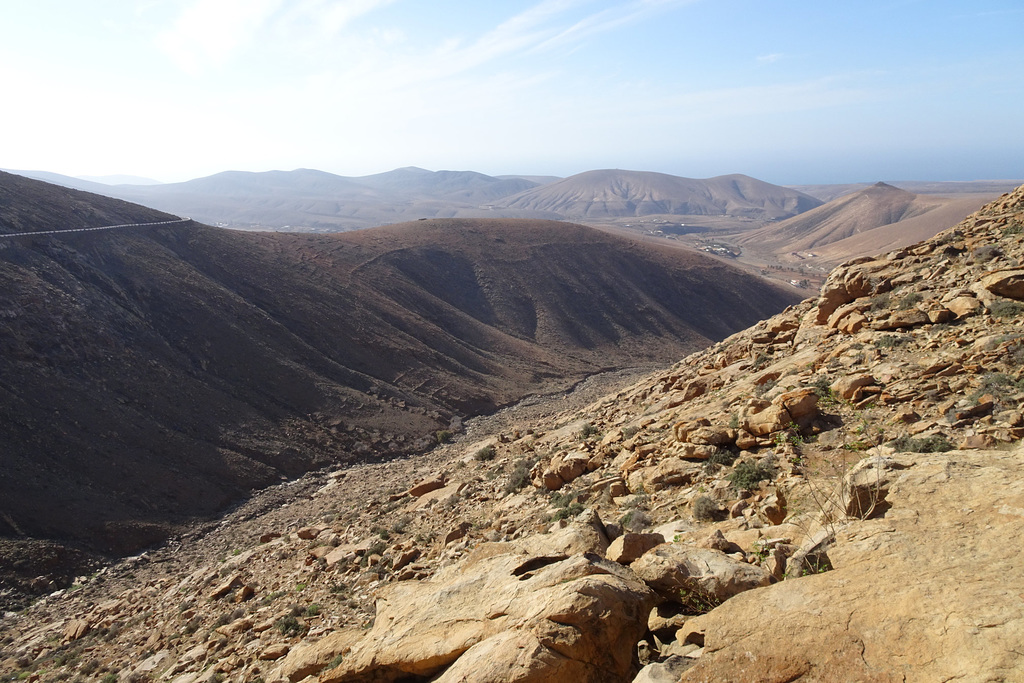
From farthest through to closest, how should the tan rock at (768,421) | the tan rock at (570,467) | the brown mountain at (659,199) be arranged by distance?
the brown mountain at (659,199) < the tan rock at (570,467) < the tan rock at (768,421)

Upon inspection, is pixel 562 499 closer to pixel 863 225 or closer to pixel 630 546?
pixel 630 546

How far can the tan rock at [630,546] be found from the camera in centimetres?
549

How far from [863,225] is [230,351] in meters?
112

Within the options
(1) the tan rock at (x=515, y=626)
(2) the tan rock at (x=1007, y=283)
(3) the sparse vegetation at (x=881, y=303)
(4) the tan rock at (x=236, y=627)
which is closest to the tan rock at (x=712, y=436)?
(1) the tan rock at (x=515, y=626)

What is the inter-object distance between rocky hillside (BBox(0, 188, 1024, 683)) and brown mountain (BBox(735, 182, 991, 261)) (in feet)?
295

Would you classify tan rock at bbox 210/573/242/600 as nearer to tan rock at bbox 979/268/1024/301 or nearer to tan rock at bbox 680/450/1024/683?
tan rock at bbox 680/450/1024/683

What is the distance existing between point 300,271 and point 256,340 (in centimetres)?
1088

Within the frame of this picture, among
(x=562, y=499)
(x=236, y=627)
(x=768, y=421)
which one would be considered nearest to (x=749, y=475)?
(x=768, y=421)

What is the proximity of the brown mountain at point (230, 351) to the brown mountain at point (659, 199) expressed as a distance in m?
118

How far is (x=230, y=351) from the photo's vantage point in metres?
27.2

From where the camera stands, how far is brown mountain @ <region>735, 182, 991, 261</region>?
296ft

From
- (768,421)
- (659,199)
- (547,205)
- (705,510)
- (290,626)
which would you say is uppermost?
(659,199)

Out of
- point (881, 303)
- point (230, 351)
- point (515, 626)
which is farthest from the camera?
point (230, 351)

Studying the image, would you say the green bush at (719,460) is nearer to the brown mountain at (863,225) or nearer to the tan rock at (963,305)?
the tan rock at (963,305)
